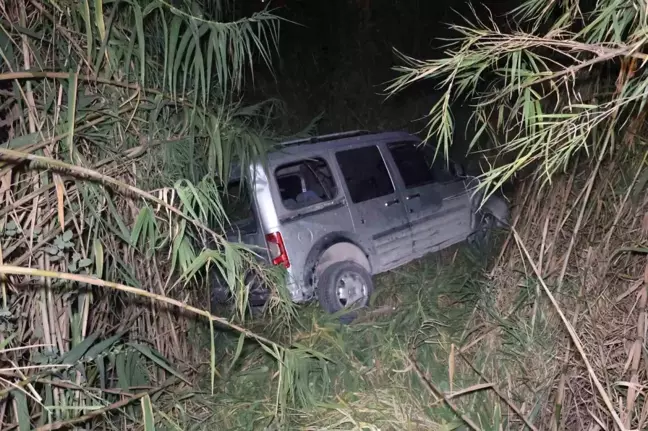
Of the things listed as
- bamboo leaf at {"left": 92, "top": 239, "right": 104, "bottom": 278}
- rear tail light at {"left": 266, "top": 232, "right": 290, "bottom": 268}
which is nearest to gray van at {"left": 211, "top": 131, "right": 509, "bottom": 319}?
rear tail light at {"left": 266, "top": 232, "right": 290, "bottom": 268}

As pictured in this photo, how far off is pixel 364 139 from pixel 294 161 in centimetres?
98

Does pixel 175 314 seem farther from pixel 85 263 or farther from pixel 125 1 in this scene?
pixel 125 1

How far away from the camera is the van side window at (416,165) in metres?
5.84

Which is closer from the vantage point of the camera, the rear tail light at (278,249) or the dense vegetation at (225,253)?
the dense vegetation at (225,253)

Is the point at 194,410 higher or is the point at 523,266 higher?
the point at 523,266

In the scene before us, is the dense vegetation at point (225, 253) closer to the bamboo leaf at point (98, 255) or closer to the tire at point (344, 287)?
the bamboo leaf at point (98, 255)

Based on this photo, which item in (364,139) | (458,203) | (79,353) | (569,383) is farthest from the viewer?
(458,203)

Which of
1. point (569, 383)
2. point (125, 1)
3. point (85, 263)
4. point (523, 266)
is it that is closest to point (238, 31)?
point (125, 1)

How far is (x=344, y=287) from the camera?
5117 mm

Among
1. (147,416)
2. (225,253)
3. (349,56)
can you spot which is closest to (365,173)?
(225,253)

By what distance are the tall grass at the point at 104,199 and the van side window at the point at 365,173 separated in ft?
5.80

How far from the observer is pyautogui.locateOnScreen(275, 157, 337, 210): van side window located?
5020mm

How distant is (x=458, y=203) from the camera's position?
248 inches

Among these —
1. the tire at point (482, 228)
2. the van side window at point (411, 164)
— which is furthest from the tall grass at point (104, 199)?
the tire at point (482, 228)
